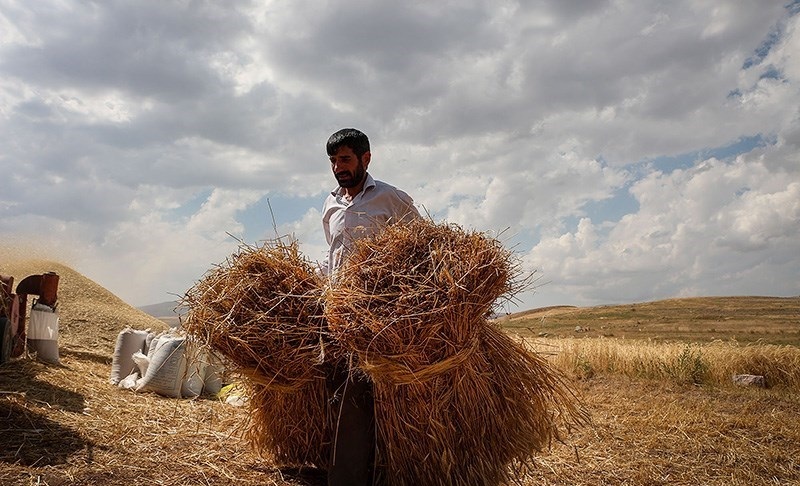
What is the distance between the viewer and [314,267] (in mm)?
3533

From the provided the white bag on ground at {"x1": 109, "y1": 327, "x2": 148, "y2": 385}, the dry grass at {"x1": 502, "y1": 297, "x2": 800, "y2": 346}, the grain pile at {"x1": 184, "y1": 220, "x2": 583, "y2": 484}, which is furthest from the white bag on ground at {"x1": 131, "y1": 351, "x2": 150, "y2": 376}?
the dry grass at {"x1": 502, "y1": 297, "x2": 800, "y2": 346}

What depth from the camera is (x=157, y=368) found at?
6570 millimetres

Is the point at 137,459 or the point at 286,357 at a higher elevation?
the point at 286,357

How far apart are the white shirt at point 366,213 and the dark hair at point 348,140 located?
0.20 m

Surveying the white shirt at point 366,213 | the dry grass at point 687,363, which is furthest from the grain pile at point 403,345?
the dry grass at point 687,363

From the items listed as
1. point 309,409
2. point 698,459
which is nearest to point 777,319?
point 698,459

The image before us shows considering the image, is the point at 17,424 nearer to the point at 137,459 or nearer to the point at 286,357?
the point at 137,459

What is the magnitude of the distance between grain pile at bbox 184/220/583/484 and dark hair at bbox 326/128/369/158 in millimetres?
679

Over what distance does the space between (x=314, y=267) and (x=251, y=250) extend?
16.0 inches

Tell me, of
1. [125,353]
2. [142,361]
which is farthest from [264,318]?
[125,353]

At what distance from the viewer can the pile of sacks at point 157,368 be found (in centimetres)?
658

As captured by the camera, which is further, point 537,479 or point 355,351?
point 537,479

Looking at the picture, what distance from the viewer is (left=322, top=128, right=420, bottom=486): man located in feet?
10.4

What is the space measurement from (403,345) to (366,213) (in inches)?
43.0
